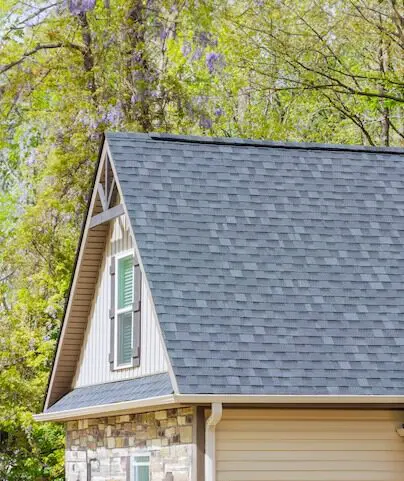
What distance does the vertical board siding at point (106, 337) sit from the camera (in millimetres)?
13812

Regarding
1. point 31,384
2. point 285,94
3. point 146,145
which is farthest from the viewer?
point 285,94

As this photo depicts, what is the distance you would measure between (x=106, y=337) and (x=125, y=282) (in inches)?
39.2

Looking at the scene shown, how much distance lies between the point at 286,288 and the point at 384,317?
3.79 ft

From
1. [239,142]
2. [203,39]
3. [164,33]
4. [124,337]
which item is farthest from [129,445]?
[164,33]

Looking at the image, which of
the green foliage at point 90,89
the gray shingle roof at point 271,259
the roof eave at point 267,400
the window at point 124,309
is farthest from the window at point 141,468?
the green foliage at point 90,89

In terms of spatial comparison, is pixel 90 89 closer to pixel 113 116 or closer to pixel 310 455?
pixel 113 116

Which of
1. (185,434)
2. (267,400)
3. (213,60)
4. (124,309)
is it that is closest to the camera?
(267,400)

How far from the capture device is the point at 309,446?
12.4 m

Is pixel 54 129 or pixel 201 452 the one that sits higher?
pixel 54 129

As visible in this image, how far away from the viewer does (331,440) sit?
1252 cm

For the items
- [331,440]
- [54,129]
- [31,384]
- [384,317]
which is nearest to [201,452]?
[331,440]

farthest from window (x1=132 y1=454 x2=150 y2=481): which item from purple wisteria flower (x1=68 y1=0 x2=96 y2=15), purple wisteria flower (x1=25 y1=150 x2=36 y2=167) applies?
purple wisteria flower (x1=25 y1=150 x2=36 y2=167)

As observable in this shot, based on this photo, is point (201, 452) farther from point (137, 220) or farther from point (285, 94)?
point (285, 94)

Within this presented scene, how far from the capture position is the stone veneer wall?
12492 mm
